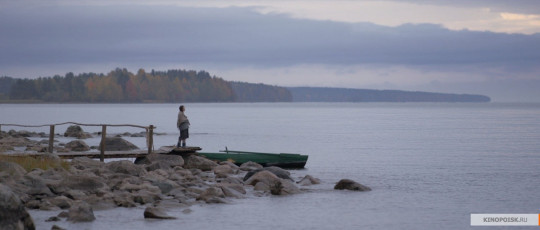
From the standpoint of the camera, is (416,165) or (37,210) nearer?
(37,210)

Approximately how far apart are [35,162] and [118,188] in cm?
558

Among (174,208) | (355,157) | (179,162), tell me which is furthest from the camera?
(355,157)

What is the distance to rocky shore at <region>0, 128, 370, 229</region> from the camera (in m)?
21.1

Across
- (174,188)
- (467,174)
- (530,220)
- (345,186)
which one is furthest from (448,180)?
(174,188)

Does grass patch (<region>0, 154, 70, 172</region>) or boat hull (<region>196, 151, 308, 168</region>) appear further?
boat hull (<region>196, 151, 308, 168</region>)

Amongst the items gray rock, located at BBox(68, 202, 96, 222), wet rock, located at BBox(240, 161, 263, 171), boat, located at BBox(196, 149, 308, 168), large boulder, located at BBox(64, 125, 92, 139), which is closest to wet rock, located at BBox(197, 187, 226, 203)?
gray rock, located at BBox(68, 202, 96, 222)

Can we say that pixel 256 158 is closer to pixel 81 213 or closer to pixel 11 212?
pixel 81 213

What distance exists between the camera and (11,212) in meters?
16.7

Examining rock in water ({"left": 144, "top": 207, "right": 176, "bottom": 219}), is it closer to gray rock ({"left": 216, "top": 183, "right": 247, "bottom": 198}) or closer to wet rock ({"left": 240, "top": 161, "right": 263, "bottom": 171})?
gray rock ({"left": 216, "top": 183, "right": 247, "bottom": 198})

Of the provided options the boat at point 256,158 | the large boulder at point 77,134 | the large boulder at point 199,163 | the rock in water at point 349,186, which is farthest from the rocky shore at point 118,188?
the large boulder at point 77,134

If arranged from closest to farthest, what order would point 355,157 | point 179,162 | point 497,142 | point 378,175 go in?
point 179,162
point 378,175
point 355,157
point 497,142

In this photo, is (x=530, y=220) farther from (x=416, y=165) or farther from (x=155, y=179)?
(x=416, y=165)

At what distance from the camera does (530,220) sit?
928 inches

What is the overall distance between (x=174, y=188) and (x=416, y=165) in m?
21.3
